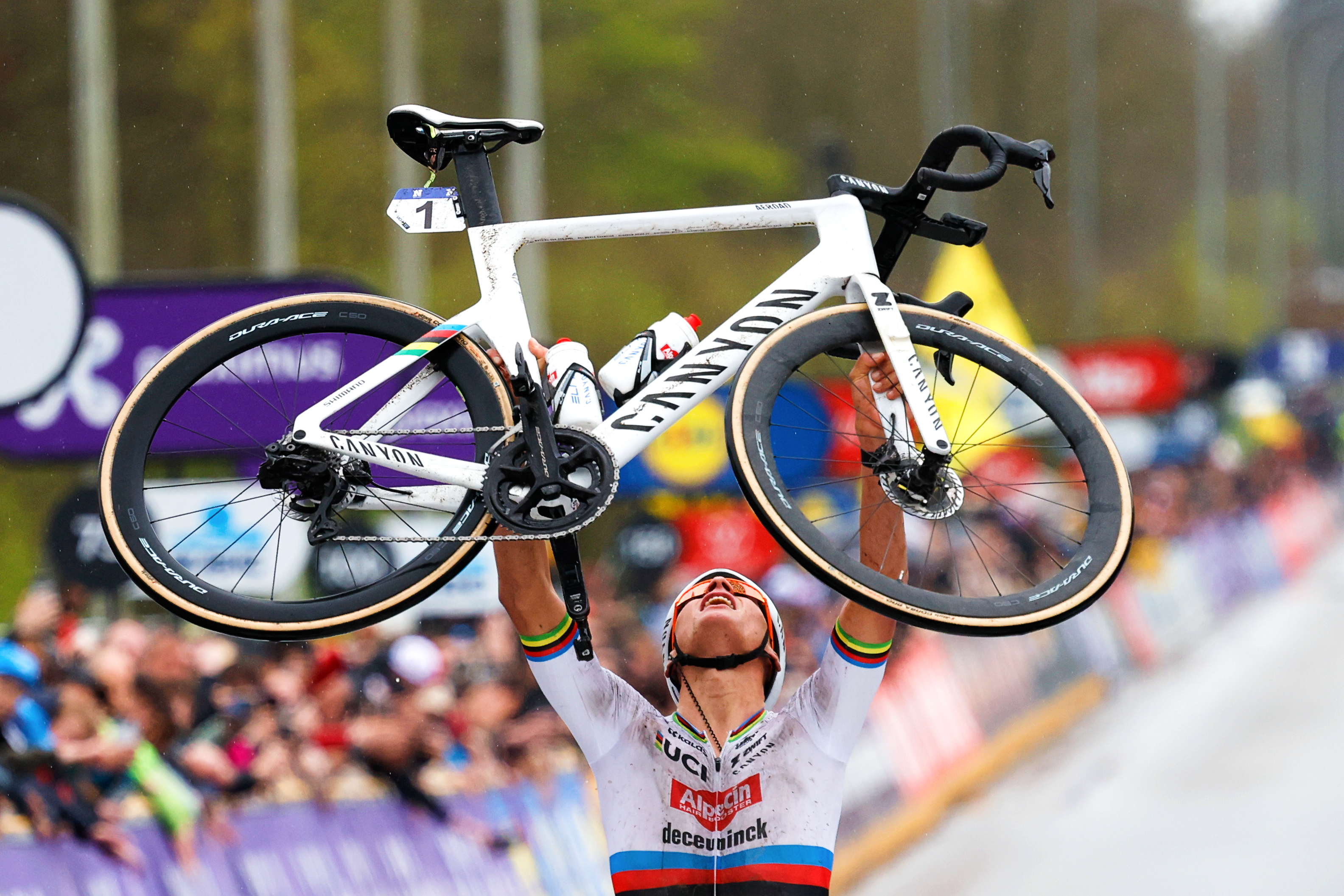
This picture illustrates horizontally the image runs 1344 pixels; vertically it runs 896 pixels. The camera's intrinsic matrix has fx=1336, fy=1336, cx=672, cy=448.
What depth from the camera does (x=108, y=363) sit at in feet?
19.8

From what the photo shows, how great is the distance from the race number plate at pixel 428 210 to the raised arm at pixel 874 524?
38.6 inches

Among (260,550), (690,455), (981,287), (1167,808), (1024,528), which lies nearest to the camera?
(260,550)

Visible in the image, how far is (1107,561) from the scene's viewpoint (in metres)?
2.81

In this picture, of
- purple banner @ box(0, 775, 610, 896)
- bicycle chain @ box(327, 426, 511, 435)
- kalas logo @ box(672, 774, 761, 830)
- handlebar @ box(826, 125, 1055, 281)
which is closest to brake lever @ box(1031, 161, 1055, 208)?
handlebar @ box(826, 125, 1055, 281)

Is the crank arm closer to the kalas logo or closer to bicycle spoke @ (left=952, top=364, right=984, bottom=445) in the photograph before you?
the kalas logo

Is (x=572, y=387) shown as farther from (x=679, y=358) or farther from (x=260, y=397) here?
(x=260, y=397)

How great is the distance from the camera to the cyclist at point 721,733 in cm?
305

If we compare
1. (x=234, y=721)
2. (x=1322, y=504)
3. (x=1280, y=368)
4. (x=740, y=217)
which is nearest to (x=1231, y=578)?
(x=1280, y=368)

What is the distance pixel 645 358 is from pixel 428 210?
2.01 ft

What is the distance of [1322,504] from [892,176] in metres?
20.7

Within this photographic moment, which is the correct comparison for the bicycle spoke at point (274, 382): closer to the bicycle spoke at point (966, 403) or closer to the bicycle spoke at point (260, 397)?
the bicycle spoke at point (260, 397)

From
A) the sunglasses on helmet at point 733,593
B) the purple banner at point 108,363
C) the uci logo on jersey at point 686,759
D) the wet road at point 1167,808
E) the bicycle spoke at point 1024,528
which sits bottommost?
the wet road at point 1167,808

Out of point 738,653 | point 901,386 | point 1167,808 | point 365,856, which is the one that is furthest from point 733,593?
point 1167,808

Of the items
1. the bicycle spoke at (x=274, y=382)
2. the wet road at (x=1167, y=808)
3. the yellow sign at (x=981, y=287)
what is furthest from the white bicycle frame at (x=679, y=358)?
the wet road at (x=1167, y=808)
